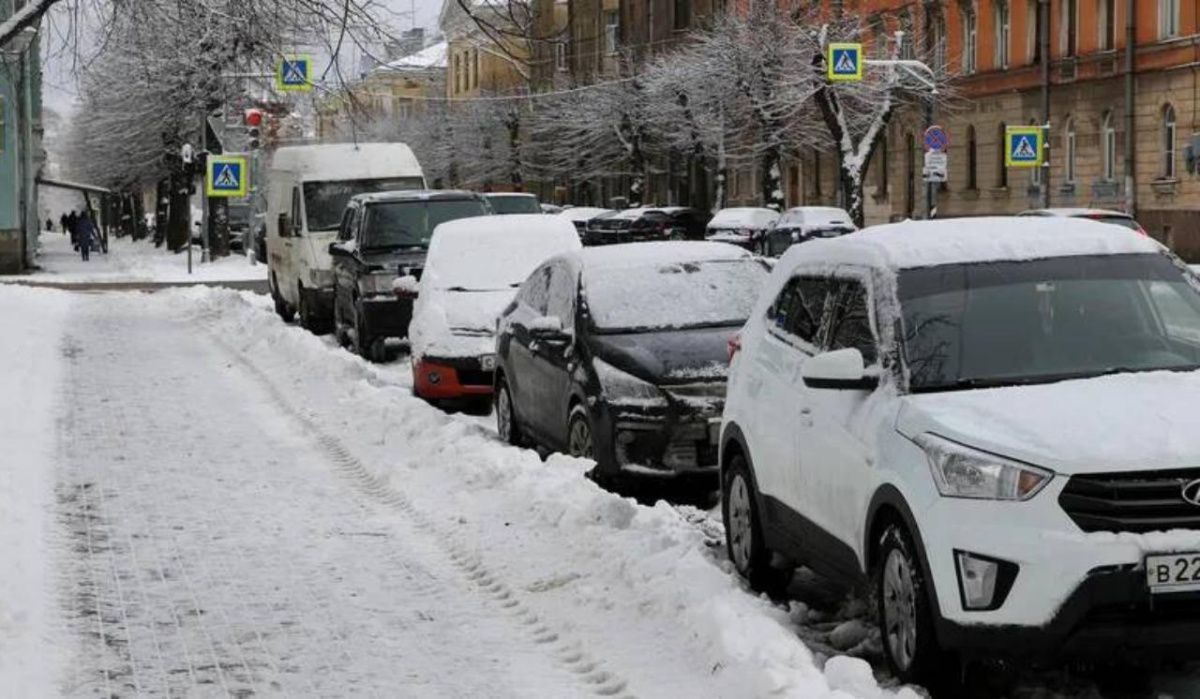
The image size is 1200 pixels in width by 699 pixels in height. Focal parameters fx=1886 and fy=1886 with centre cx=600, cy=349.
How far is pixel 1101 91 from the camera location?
4662 cm

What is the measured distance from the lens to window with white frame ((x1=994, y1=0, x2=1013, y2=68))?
52.2 m

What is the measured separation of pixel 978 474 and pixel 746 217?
45.3 meters

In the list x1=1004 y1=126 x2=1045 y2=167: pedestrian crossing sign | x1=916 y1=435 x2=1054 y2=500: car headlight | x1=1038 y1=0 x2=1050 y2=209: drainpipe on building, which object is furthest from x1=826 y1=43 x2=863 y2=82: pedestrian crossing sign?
x1=916 y1=435 x2=1054 y2=500: car headlight

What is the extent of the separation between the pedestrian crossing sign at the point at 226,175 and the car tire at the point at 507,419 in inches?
1040

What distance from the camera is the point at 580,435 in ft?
37.5

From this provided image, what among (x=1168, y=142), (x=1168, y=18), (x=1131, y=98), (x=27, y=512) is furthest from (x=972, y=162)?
(x=27, y=512)

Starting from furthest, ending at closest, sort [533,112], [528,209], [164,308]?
[533,112], [164,308], [528,209]

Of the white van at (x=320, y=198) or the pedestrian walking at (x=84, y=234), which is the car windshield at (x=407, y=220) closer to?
the white van at (x=320, y=198)

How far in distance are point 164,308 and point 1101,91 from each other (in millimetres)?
24973

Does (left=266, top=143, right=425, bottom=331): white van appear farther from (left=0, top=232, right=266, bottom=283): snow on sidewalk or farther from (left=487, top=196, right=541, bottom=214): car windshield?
(left=0, top=232, right=266, bottom=283): snow on sidewalk

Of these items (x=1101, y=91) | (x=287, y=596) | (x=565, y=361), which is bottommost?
(x=287, y=596)

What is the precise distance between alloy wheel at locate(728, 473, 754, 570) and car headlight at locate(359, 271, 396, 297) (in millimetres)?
12849

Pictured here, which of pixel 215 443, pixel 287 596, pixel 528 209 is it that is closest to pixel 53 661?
pixel 287 596

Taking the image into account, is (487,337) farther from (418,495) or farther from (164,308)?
(164,308)
